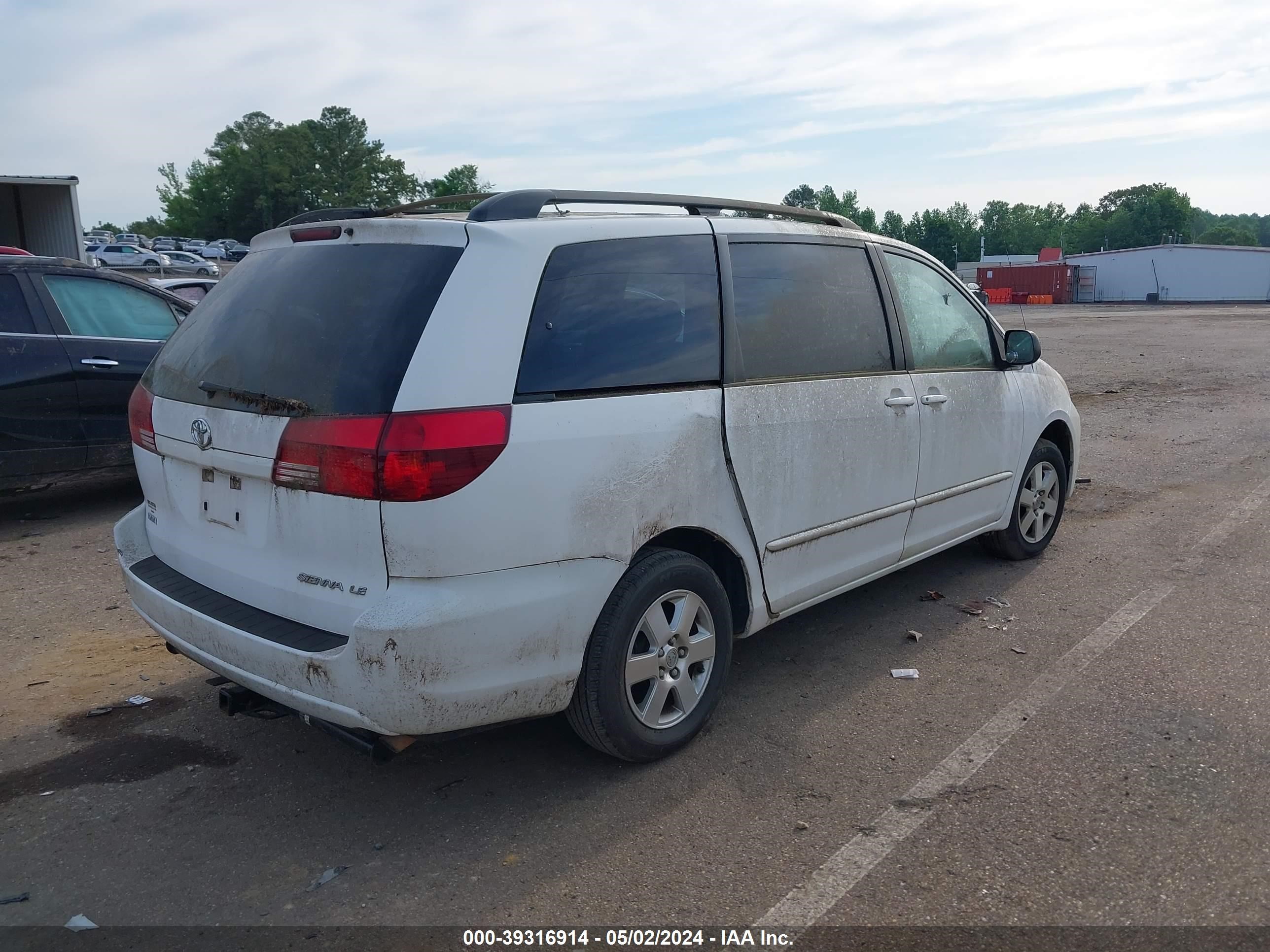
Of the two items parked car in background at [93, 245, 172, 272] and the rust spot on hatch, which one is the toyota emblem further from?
parked car in background at [93, 245, 172, 272]

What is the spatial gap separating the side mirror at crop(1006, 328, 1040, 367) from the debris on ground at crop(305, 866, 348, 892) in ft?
13.4

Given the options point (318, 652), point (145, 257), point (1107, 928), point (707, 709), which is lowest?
point (1107, 928)

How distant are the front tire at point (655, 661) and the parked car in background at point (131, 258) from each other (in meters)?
49.7

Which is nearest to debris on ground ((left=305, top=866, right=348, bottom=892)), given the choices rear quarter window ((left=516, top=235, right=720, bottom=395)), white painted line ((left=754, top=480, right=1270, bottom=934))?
white painted line ((left=754, top=480, right=1270, bottom=934))

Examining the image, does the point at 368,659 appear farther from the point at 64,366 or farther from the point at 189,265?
the point at 189,265

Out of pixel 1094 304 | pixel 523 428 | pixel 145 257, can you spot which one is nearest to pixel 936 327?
pixel 523 428

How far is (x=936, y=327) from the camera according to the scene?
4926mm

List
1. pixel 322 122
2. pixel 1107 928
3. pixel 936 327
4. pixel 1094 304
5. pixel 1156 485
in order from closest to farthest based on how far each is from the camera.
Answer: pixel 1107 928 → pixel 936 327 → pixel 1156 485 → pixel 1094 304 → pixel 322 122

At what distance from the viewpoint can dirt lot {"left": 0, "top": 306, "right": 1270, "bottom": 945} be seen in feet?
9.25

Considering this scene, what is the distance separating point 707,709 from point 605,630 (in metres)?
0.72

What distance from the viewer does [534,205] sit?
3406 mm

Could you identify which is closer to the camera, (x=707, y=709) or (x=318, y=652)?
(x=318, y=652)

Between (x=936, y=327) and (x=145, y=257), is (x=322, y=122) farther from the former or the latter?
(x=936, y=327)

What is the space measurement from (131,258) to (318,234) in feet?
170
